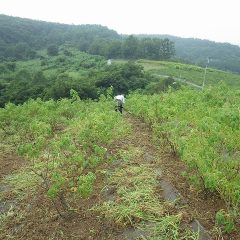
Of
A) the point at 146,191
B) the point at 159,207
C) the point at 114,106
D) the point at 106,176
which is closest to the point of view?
the point at 159,207

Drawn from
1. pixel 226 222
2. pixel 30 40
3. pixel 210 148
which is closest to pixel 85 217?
pixel 226 222

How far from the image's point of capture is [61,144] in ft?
20.7

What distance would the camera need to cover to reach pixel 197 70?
65500 mm

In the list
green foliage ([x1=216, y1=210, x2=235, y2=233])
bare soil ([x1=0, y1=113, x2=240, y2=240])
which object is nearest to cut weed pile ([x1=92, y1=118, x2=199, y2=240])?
bare soil ([x1=0, y1=113, x2=240, y2=240])

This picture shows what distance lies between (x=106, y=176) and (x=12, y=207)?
1766 millimetres

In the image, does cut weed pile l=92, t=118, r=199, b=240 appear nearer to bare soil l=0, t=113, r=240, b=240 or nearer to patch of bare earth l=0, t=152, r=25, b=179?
bare soil l=0, t=113, r=240, b=240

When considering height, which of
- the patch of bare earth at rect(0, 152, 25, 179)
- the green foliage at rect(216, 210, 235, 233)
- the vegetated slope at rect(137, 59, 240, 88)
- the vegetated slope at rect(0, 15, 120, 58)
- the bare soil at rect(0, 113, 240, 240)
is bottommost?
the vegetated slope at rect(0, 15, 120, 58)

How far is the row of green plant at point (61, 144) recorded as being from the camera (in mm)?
5907

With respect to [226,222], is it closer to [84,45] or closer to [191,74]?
[191,74]

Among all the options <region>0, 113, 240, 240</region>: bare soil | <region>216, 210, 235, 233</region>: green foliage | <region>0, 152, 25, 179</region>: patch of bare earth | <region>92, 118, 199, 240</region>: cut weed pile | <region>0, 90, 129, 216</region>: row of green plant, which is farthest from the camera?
<region>0, 152, 25, 179</region>: patch of bare earth

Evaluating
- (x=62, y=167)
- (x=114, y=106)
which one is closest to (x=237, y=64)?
(x=114, y=106)

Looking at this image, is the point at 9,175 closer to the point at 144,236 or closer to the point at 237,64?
the point at 144,236

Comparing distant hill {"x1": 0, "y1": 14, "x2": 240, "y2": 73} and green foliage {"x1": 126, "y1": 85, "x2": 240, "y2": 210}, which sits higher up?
green foliage {"x1": 126, "y1": 85, "x2": 240, "y2": 210}

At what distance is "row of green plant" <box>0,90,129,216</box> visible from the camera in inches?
233
